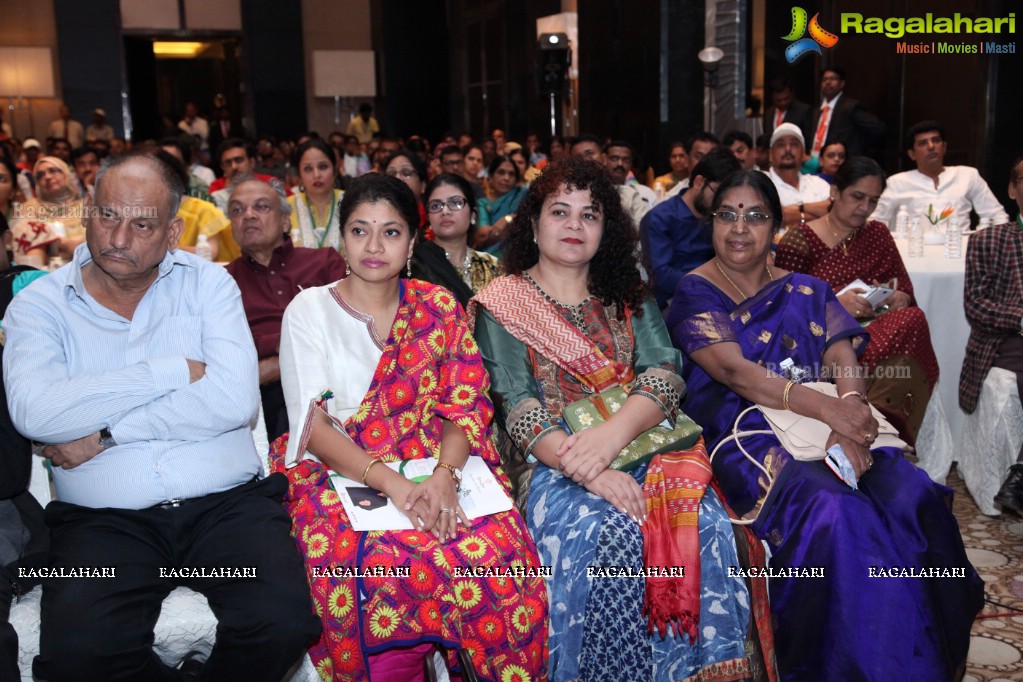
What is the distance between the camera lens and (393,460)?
2.28m

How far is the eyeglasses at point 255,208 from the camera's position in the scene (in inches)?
122

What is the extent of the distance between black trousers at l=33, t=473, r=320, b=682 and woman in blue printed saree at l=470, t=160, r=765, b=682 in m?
0.62

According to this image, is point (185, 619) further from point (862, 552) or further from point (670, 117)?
point (670, 117)

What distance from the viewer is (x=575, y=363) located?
2.41 meters

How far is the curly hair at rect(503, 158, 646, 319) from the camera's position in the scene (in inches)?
101

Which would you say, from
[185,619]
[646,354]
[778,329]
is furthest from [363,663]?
[778,329]

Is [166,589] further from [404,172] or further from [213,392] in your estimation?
[404,172]

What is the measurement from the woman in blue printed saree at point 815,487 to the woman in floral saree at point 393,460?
643 mm

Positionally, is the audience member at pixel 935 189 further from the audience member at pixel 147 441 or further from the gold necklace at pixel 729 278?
the audience member at pixel 147 441

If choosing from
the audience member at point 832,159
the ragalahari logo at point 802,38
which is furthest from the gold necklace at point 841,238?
the ragalahari logo at point 802,38

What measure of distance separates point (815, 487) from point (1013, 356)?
1712mm

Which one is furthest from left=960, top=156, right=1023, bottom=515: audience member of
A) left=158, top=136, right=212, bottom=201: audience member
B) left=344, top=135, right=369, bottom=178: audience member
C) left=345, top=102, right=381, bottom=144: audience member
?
left=345, top=102, right=381, bottom=144: audience member

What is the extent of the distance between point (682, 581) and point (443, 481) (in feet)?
1.95

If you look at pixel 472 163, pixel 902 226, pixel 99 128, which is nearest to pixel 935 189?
pixel 902 226
